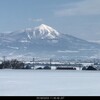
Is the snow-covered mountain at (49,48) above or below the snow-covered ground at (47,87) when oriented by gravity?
above

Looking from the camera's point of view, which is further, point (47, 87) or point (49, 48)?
point (49, 48)

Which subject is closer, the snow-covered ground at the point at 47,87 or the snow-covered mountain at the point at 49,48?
the snow-covered ground at the point at 47,87

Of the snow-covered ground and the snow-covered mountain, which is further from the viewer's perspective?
the snow-covered mountain

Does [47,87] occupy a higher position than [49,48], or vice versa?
[49,48]

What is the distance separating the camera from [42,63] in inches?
1868

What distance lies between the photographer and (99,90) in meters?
10.7

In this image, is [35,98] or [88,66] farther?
[88,66]

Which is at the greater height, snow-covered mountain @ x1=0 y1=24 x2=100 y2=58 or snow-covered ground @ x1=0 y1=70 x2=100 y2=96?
snow-covered mountain @ x1=0 y1=24 x2=100 y2=58

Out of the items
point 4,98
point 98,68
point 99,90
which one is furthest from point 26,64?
point 4,98

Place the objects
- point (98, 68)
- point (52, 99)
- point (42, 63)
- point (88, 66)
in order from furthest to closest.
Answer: point (42, 63) → point (88, 66) → point (98, 68) → point (52, 99)

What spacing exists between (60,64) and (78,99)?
44.1m

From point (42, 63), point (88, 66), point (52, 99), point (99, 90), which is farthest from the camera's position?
point (42, 63)

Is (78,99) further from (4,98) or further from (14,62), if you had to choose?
(14,62)

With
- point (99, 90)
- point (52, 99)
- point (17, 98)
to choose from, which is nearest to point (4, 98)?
point (17, 98)
